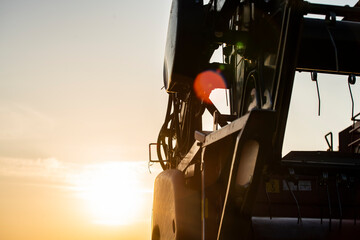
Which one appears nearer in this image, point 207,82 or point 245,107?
point 245,107

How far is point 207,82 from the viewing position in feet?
9.86

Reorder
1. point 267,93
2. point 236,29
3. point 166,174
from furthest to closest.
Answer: point 166,174
point 236,29
point 267,93

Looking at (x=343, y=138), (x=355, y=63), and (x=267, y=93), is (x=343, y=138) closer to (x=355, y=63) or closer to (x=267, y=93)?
(x=355, y=63)

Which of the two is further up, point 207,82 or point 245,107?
point 207,82

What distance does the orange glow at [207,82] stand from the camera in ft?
→ 9.52

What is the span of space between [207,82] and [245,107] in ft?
1.72

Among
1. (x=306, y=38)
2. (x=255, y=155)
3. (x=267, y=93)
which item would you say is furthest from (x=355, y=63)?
(x=255, y=155)

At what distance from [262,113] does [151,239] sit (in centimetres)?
200

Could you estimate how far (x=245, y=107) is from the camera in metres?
2.57

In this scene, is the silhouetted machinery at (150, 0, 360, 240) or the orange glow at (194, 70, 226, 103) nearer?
the silhouetted machinery at (150, 0, 360, 240)

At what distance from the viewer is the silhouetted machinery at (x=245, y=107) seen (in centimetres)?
208

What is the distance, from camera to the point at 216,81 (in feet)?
9.59

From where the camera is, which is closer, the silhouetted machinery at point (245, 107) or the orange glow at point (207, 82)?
the silhouetted machinery at point (245, 107)

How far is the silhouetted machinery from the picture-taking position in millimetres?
2084
